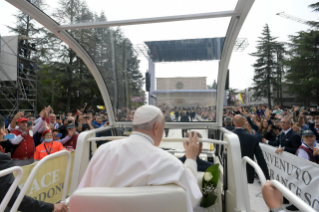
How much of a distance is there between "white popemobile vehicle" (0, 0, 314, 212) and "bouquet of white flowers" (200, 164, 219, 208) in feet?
0.46

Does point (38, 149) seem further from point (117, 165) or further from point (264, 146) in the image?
point (264, 146)

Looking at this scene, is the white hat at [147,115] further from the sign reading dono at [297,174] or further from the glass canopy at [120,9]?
the sign reading dono at [297,174]

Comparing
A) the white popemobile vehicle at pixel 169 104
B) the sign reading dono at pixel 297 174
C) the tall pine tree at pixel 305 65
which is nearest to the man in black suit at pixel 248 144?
the sign reading dono at pixel 297 174

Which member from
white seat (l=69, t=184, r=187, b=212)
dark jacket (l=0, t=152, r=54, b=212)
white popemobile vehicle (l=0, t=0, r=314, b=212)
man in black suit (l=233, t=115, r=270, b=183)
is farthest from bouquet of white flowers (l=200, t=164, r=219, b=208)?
man in black suit (l=233, t=115, r=270, b=183)

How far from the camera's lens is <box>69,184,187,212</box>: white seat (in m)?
1.33

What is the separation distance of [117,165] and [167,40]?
2.90 meters

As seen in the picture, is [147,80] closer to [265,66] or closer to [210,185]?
[210,185]

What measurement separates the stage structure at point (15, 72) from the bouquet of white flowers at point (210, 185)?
56.3 ft

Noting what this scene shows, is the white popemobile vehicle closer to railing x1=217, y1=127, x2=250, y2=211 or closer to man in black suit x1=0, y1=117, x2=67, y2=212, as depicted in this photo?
railing x1=217, y1=127, x2=250, y2=211

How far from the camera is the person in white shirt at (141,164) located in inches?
57.4

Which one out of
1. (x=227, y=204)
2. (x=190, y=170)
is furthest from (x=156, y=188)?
(x=227, y=204)

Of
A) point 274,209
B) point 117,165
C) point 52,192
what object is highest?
point 117,165

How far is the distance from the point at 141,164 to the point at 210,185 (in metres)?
1.46

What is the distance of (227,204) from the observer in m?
2.85
